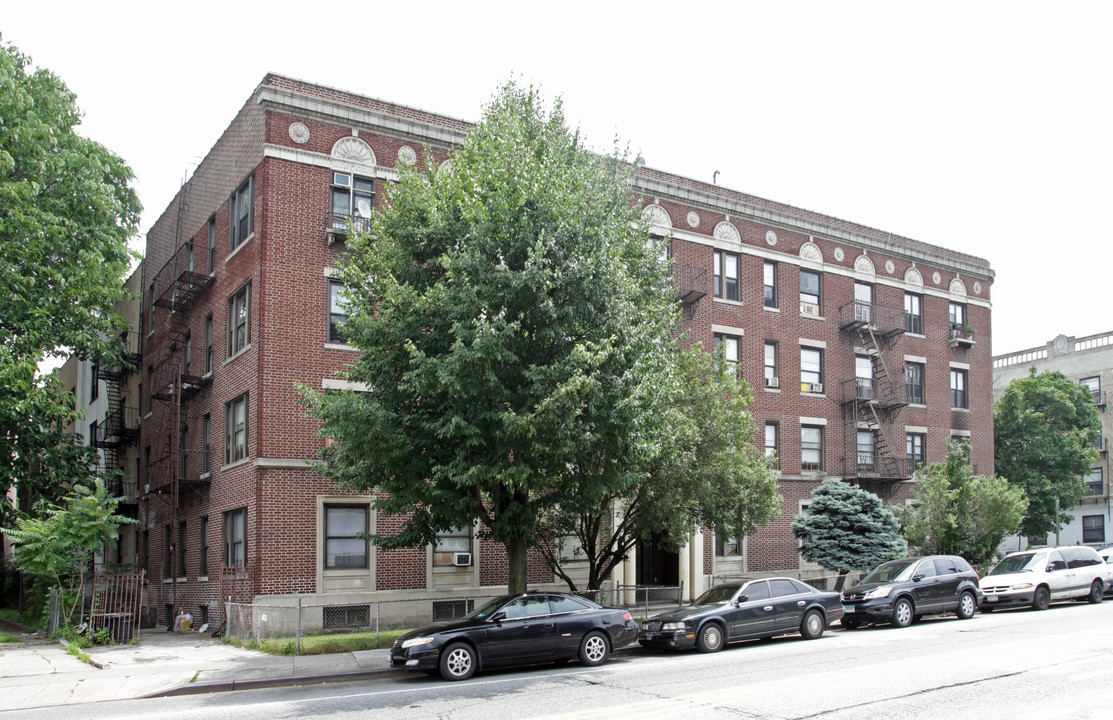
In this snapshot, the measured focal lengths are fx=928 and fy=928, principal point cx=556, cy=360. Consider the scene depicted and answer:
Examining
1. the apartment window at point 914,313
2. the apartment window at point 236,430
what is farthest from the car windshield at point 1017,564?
the apartment window at point 236,430

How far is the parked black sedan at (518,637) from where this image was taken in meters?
14.8

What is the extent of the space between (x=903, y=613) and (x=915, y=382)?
55.0 feet

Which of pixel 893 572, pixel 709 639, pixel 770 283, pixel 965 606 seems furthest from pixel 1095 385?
pixel 709 639

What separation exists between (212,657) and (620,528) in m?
9.33

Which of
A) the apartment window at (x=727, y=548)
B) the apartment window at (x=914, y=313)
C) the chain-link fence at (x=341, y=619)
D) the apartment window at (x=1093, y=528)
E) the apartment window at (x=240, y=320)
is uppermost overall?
the apartment window at (x=914, y=313)

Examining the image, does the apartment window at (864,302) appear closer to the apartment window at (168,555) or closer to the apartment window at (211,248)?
the apartment window at (211,248)

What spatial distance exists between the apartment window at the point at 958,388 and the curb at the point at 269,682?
28276 mm

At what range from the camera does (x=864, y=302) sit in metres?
34.2

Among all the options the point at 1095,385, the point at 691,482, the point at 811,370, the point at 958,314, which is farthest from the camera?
the point at 1095,385

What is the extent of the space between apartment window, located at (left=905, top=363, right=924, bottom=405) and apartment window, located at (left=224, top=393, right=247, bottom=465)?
2406 cm

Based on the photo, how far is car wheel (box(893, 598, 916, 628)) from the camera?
814 inches

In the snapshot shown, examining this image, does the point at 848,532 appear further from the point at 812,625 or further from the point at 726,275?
the point at 726,275

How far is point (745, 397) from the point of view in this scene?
2270cm

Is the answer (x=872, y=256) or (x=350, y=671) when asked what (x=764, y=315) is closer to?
(x=872, y=256)
